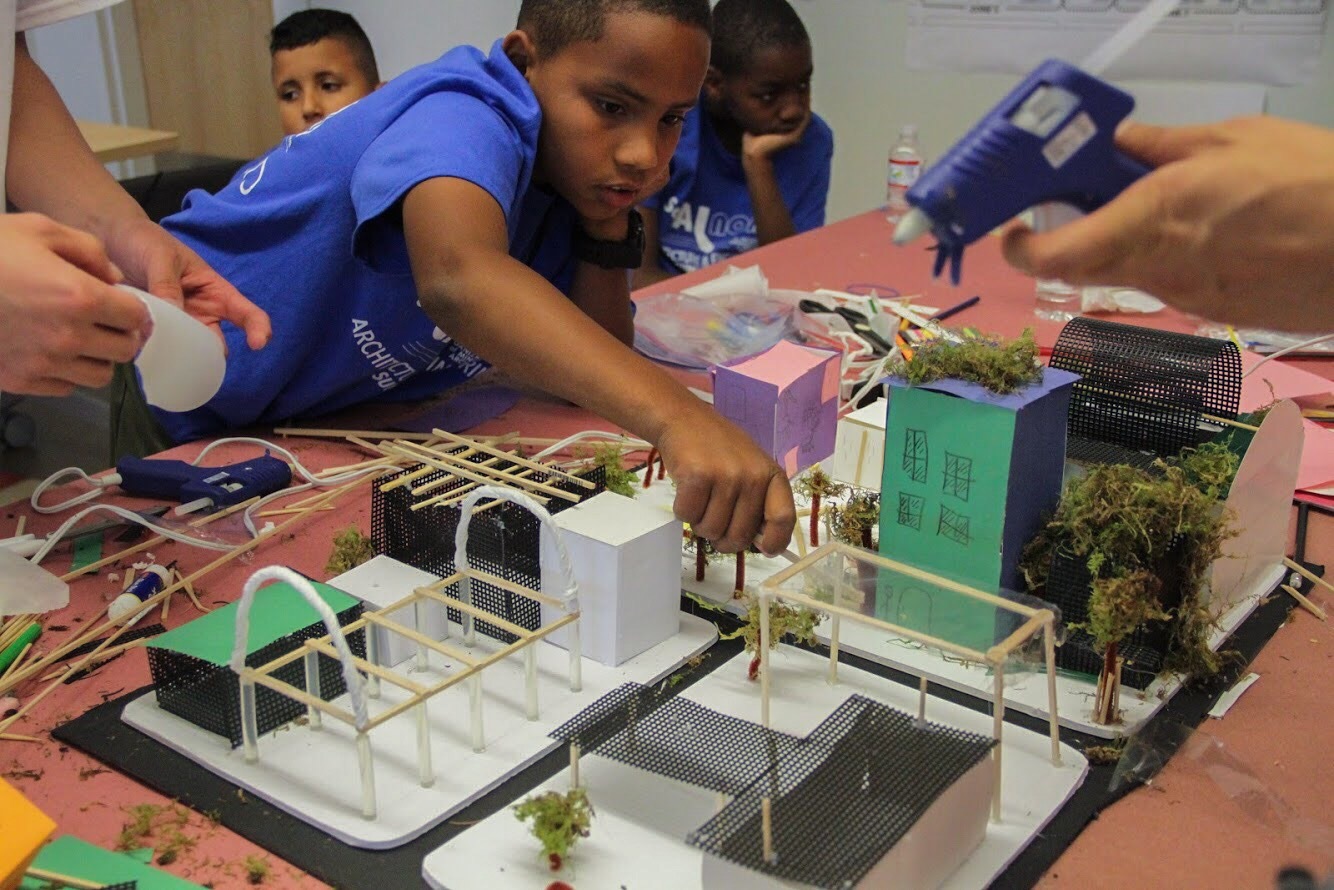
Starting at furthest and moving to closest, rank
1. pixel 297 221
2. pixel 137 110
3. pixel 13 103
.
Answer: pixel 137 110, pixel 297 221, pixel 13 103

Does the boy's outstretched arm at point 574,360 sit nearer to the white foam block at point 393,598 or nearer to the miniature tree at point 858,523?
the miniature tree at point 858,523

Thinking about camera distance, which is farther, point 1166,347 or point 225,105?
point 225,105

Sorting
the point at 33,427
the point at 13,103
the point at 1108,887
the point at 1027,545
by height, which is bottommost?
the point at 33,427

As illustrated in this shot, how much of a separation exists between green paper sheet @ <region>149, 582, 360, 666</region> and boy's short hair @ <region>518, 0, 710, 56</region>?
70cm

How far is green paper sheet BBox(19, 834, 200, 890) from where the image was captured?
0.73 meters

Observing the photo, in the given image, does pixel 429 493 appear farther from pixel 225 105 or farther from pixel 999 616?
pixel 225 105

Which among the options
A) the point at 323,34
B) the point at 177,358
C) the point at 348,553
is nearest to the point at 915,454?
the point at 348,553

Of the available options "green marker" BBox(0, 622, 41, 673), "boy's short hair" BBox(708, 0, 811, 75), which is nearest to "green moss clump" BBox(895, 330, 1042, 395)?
"green marker" BBox(0, 622, 41, 673)

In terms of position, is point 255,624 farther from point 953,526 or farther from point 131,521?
point 953,526

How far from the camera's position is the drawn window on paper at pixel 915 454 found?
40.8 inches

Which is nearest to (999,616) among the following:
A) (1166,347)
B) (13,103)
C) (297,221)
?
(1166,347)

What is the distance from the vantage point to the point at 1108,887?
765 mm

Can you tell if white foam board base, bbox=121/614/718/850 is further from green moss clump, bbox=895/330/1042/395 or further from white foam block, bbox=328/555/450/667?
green moss clump, bbox=895/330/1042/395

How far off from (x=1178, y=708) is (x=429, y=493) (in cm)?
66
